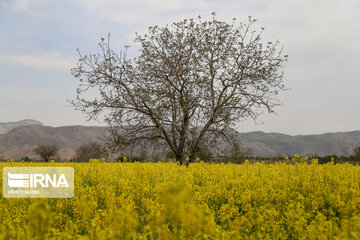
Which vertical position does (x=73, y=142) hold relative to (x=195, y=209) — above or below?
above

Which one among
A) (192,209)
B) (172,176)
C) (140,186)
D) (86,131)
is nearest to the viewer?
(192,209)

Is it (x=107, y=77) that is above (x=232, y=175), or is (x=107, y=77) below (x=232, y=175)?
above

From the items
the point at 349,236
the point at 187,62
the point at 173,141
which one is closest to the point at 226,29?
the point at 187,62

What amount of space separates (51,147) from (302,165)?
125ft

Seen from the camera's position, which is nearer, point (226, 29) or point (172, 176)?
point (172, 176)

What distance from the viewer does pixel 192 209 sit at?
385 cm

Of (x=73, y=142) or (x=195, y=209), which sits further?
(x=73, y=142)

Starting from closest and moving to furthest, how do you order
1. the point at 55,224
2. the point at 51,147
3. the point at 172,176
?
the point at 55,224 < the point at 172,176 < the point at 51,147

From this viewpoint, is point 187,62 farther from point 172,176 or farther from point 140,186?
point 140,186

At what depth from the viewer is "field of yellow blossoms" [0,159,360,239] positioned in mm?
3705

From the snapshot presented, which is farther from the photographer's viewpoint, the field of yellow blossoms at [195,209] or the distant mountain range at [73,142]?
the distant mountain range at [73,142]

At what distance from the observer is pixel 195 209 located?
401cm

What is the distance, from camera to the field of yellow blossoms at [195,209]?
3705 millimetres

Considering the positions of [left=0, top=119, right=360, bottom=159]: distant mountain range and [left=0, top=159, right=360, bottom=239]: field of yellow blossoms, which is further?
[left=0, top=119, right=360, bottom=159]: distant mountain range
